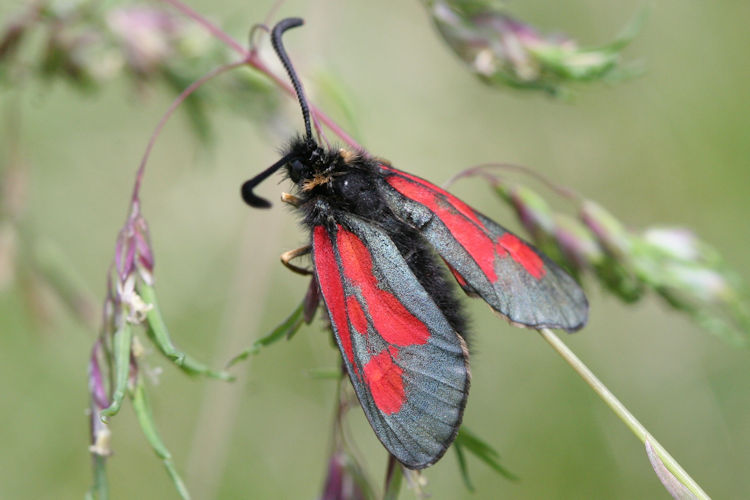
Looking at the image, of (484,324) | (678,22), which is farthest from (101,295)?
(678,22)

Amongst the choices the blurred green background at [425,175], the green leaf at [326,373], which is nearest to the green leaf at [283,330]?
the green leaf at [326,373]

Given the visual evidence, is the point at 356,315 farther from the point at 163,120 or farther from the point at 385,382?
the point at 163,120

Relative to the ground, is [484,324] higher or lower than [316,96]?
lower

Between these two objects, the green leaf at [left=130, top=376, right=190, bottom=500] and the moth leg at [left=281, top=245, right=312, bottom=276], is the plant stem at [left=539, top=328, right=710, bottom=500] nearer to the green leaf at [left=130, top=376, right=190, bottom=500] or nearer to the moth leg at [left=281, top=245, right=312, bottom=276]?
the moth leg at [left=281, top=245, right=312, bottom=276]

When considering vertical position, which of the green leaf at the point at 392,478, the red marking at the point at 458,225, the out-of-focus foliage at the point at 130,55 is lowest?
the green leaf at the point at 392,478

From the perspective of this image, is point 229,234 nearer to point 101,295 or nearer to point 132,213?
point 101,295

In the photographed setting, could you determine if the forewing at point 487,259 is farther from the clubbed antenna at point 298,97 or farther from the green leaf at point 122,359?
the green leaf at point 122,359
